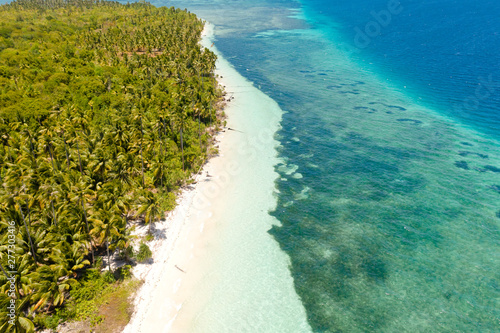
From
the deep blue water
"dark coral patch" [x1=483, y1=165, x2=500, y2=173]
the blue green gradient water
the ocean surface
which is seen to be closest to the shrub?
the ocean surface

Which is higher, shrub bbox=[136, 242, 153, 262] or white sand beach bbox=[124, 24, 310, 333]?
shrub bbox=[136, 242, 153, 262]

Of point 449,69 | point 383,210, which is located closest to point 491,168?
point 383,210

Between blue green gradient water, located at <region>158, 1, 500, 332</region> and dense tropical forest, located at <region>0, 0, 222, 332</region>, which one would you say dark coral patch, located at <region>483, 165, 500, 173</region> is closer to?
blue green gradient water, located at <region>158, 1, 500, 332</region>

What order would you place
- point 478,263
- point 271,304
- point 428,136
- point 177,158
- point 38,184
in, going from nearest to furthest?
point 271,304
point 38,184
point 478,263
point 177,158
point 428,136

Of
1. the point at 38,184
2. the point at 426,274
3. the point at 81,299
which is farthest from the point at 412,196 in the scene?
the point at 38,184

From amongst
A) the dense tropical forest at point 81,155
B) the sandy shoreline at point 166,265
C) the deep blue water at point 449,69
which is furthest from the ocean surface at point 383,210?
the dense tropical forest at point 81,155

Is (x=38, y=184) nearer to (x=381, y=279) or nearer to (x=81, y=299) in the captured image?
(x=81, y=299)

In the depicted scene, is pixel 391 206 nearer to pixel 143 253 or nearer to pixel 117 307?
pixel 143 253

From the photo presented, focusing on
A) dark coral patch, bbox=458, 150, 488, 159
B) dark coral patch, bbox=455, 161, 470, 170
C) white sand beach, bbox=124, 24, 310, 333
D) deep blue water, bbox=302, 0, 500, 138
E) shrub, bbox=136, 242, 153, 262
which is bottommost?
white sand beach, bbox=124, 24, 310, 333
